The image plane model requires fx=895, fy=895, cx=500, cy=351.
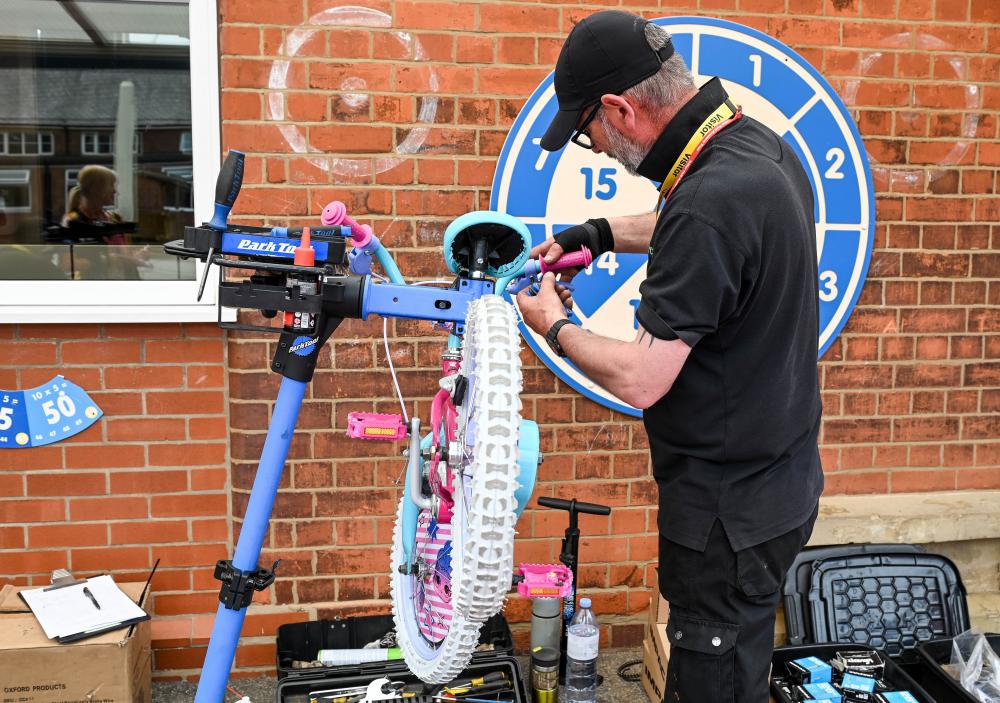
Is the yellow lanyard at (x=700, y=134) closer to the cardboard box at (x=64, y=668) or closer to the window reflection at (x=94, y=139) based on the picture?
the window reflection at (x=94, y=139)

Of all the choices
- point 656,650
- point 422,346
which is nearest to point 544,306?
point 422,346

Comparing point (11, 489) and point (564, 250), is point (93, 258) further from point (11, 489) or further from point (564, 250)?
point (564, 250)

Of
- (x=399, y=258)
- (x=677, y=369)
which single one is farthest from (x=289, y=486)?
(x=677, y=369)

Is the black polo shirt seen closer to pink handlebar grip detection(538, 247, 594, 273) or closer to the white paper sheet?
pink handlebar grip detection(538, 247, 594, 273)

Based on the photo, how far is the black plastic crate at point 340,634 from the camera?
11.1 ft

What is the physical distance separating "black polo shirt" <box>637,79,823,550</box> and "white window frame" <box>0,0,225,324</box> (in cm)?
182

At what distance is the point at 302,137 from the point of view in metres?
3.33

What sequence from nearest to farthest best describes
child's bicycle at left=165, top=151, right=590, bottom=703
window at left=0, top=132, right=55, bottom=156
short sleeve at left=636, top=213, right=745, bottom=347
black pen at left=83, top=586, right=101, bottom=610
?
child's bicycle at left=165, top=151, right=590, bottom=703 → short sleeve at left=636, top=213, right=745, bottom=347 → black pen at left=83, top=586, right=101, bottom=610 → window at left=0, top=132, right=55, bottom=156

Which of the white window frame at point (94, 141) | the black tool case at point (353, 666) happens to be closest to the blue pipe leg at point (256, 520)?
the black tool case at point (353, 666)

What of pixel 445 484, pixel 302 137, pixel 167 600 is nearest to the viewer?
pixel 445 484

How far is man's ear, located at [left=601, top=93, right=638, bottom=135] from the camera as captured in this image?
211 centimetres

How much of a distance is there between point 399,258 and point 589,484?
3.97 feet

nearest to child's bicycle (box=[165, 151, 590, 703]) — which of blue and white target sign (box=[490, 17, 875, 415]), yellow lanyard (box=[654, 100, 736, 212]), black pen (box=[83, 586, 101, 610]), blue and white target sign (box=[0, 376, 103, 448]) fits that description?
yellow lanyard (box=[654, 100, 736, 212])

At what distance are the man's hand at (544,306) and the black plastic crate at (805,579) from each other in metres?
1.82
